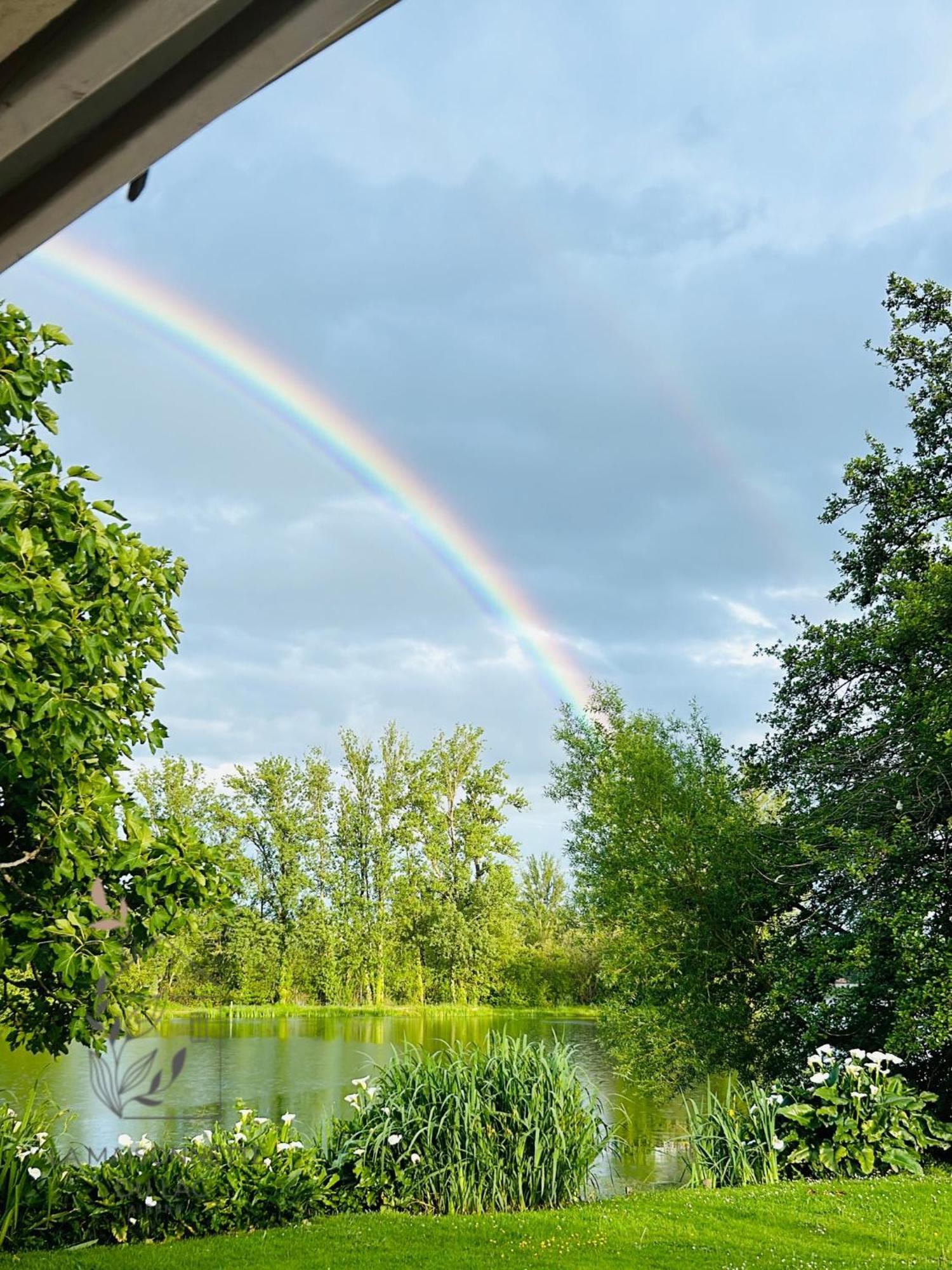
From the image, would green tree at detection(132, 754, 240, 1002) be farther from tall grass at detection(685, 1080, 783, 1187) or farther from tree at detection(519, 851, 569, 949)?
tall grass at detection(685, 1080, 783, 1187)

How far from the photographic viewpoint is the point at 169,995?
27984 mm

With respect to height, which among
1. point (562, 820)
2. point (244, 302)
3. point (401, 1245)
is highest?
point (244, 302)

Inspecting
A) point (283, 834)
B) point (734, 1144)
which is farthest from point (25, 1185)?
point (283, 834)

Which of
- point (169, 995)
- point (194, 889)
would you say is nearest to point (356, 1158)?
point (194, 889)

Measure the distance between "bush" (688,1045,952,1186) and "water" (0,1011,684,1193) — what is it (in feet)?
2.30

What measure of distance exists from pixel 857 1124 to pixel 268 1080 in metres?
9.73

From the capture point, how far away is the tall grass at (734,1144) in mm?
6555

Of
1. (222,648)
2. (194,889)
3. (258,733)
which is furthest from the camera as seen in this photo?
(222,648)

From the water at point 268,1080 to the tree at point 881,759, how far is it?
7.09 ft

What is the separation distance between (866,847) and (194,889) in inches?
243

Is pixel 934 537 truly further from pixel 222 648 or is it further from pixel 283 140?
pixel 222 648

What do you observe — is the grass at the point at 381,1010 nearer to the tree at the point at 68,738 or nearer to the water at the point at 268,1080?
the water at the point at 268,1080

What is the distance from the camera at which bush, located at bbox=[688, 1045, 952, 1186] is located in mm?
6609

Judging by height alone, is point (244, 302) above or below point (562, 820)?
above
